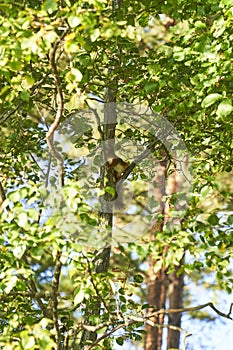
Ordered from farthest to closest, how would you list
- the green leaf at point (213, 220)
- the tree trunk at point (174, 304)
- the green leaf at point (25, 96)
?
the tree trunk at point (174, 304), the green leaf at point (213, 220), the green leaf at point (25, 96)

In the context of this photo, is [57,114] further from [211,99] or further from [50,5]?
[211,99]

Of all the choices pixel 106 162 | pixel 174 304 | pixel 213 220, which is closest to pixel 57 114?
pixel 213 220

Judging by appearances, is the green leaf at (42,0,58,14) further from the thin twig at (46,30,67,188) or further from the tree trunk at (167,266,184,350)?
the tree trunk at (167,266,184,350)

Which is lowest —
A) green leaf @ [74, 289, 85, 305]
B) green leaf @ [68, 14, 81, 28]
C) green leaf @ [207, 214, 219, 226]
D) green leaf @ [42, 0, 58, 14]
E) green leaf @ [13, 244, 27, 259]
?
green leaf @ [74, 289, 85, 305]

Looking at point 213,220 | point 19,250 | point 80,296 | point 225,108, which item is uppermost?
point 225,108

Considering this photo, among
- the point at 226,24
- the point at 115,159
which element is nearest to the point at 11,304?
the point at 115,159

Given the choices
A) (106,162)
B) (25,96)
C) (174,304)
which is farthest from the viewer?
(174,304)

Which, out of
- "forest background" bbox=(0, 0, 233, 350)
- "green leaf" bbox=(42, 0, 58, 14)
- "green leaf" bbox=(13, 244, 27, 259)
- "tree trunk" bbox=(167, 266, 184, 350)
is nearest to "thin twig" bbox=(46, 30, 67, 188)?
"forest background" bbox=(0, 0, 233, 350)

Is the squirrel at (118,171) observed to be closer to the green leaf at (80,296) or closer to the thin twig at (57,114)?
the thin twig at (57,114)

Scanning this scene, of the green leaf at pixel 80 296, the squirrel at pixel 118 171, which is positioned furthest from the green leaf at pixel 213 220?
the squirrel at pixel 118 171

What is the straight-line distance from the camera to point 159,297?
11.8 m

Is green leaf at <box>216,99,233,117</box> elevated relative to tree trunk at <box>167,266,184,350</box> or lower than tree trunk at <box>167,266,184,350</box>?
lower

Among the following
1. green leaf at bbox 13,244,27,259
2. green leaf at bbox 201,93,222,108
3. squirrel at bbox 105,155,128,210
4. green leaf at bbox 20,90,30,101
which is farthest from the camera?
squirrel at bbox 105,155,128,210

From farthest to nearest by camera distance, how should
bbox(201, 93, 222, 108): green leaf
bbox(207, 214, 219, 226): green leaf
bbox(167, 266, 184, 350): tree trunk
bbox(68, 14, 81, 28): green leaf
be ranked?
bbox(167, 266, 184, 350): tree trunk → bbox(201, 93, 222, 108): green leaf → bbox(207, 214, 219, 226): green leaf → bbox(68, 14, 81, 28): green leaf
